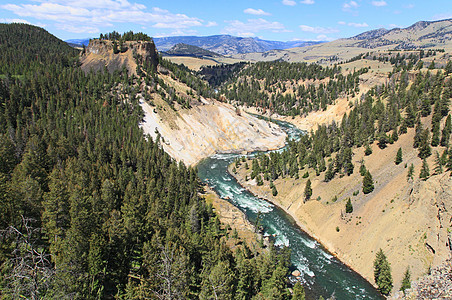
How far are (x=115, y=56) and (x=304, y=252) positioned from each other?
485 feet

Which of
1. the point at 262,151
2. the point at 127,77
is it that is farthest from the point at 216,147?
the point at 127,77

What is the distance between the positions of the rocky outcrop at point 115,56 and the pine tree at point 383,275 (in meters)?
141

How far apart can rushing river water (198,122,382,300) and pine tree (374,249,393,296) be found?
1.51 meters

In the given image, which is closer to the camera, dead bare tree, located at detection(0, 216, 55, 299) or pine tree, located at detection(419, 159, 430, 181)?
dead bare tree, located at detection(0, 216, 55, 299)

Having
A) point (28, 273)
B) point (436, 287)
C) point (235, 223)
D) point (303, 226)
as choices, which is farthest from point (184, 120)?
point (28, 273)

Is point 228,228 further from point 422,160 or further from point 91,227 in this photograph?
point 422,160

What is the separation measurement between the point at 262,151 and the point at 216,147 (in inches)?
852

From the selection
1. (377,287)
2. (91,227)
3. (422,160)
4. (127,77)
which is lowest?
(377,287)

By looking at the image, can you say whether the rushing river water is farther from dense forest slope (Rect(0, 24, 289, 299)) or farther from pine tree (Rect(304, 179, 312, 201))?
pine tree (Rect(304, 179, 312, 201))

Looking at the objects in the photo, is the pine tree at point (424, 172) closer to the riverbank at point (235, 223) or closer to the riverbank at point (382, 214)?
the riverbank at point (382, 214)

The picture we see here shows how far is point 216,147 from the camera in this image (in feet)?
438

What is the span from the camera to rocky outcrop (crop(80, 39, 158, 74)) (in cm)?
15638

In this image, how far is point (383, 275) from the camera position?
5044 centimetres

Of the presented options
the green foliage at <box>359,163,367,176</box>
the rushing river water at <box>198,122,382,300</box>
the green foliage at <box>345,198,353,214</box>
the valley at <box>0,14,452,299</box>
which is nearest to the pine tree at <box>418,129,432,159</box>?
the valley at <box>0,14,452,299</box>
